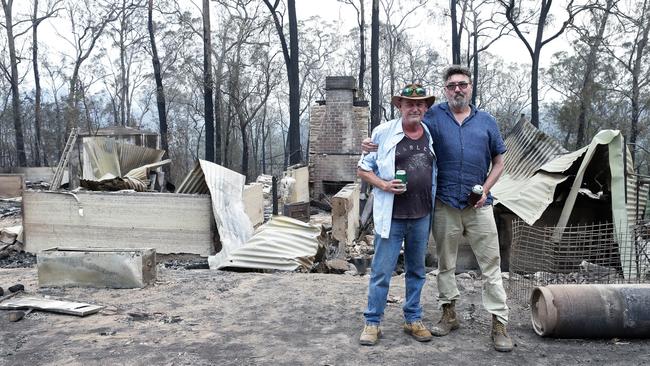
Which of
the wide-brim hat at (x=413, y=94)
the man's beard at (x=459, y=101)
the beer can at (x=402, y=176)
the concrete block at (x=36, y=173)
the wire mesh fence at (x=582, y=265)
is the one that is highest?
the wide-brim hat at (x=413, y=94)

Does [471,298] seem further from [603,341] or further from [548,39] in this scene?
[548,39]

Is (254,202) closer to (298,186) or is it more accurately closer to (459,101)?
(298,186)

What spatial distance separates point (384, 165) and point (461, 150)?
1.66ft

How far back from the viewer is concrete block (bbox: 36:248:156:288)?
5.12 meters

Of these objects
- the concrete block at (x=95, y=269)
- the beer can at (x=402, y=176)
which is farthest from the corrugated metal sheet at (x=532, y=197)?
the concrete block at (x=95, y=269)

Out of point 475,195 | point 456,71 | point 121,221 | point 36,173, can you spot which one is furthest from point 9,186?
point 475,195

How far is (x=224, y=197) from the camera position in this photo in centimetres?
811

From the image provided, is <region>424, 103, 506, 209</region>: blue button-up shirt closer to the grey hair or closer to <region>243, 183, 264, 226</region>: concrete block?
the grey hair

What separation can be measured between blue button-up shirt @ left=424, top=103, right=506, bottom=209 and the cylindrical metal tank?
32.4 inches

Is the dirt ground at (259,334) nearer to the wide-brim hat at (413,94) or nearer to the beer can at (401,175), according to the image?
the beer can at (401,175)

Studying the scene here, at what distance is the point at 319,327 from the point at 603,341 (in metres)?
1.91

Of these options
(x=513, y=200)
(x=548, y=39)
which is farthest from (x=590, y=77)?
(x=513, y=200)

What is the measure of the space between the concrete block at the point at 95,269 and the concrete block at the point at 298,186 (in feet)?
29.9

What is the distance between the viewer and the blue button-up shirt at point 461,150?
3602mm
